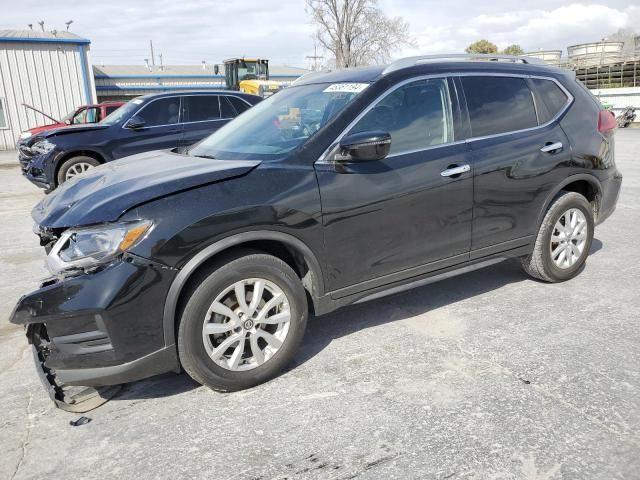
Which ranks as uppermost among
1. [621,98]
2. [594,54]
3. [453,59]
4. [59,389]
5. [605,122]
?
[594,54]

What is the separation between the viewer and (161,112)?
30.5 ft

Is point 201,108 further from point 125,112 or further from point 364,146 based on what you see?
point 364,146

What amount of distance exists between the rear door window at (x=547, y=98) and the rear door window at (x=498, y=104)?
83 millimetres

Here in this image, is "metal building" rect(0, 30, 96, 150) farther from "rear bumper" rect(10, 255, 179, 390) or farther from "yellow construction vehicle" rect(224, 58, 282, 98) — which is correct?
"rear bumper" rect(10, 255, 179, 390)

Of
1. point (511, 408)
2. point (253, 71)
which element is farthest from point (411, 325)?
point (253, 71)

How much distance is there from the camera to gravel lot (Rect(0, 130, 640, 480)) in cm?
246

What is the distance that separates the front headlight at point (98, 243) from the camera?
2.68 metres

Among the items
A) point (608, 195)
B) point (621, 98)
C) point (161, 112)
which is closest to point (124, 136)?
point (161, 112)

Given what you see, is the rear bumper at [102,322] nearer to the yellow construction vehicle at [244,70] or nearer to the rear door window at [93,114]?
the rear door window at [93,114]

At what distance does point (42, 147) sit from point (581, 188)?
8.36m

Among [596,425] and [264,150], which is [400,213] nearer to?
[264,150]

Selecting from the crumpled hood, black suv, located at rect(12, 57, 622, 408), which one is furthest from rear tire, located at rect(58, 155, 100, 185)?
the crumpled hood

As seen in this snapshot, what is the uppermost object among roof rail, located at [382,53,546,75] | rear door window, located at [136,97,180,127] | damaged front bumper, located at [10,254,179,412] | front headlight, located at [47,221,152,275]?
roof rail, located at [382,53,546,75]

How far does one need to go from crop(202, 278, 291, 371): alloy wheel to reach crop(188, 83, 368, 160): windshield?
0.84m
